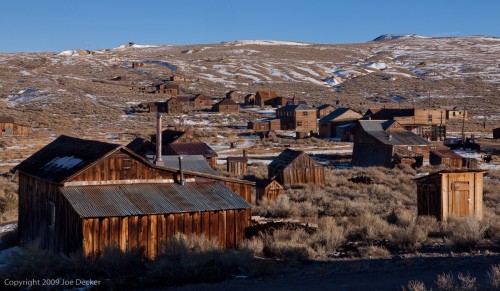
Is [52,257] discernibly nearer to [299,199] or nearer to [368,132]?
[299,199]

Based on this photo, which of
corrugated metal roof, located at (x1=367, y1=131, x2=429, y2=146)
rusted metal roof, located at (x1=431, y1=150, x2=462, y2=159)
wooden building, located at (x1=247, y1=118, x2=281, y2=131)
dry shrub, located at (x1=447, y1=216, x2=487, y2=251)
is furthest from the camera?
wooden building, located at (x1=247, y1=118, x2=281, y2=131)

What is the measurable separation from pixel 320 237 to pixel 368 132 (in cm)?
2864

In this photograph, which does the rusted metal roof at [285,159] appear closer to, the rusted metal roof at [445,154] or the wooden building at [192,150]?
the wooden building at [192,150]

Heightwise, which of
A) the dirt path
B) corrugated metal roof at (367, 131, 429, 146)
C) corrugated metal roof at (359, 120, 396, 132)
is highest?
corrugated metal roof at (359, 120, 396, 132)

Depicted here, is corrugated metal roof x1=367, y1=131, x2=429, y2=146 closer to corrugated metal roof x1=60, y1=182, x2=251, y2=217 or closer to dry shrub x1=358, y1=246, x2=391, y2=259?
corrugated metal roof x1=60, y1=182, x2=251, y2=217

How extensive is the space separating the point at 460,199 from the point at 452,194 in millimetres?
364

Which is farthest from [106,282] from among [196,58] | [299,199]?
[196,58]

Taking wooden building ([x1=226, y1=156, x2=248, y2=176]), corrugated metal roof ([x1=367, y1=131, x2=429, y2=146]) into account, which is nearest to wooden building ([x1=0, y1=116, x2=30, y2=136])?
wooden building ([x1=226, y1=156, x2=248, y2=176])

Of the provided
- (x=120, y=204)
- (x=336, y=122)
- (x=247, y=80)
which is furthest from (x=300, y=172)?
(x=247, y=80)

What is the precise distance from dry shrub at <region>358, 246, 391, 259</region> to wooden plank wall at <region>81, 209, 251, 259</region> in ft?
9.73

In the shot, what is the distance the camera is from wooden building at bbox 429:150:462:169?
3978cm

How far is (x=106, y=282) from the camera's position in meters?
11.2

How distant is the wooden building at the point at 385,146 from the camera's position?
40156 millimetres

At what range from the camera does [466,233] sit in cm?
1474
